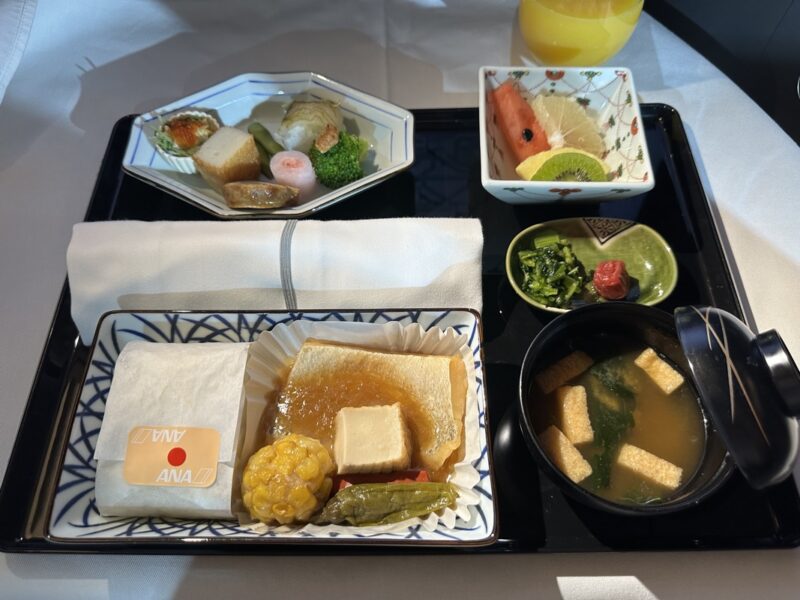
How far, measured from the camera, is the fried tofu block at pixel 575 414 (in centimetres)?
107

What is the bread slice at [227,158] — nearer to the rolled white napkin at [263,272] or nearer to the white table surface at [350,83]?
the rolled white napkin at [263,272]

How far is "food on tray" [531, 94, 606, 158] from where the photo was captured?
1450 mm

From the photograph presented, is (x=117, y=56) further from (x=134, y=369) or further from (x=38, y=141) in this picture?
(x=134, y=369)

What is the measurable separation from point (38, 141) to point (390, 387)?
4.10 ft

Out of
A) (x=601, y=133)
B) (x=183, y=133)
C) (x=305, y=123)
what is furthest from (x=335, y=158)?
(x=601, y=133)

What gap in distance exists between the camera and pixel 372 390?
1.17 meters

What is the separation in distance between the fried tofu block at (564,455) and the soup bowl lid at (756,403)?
0.82 feet

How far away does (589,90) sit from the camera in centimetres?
149

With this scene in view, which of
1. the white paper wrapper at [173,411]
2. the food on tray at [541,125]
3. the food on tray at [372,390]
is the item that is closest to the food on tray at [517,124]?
the food on tray at [541,125]

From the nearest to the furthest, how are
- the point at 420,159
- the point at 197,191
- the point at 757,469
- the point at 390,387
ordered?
the point at 757,469, the point at 390,387, the point at 197,191, the point at 420,159

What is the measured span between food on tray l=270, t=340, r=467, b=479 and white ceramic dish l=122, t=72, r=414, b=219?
0.36 meters

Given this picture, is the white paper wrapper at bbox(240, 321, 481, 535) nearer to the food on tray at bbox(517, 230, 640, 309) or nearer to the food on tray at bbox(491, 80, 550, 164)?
the food on tray at bbox(517, 230, 640, 309)

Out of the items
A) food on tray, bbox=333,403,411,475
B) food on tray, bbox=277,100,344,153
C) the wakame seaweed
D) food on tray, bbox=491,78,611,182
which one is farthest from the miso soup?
food on tray, bbox=277,100,344,153

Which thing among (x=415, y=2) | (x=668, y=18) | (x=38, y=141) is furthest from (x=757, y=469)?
(x=38, y=141)
